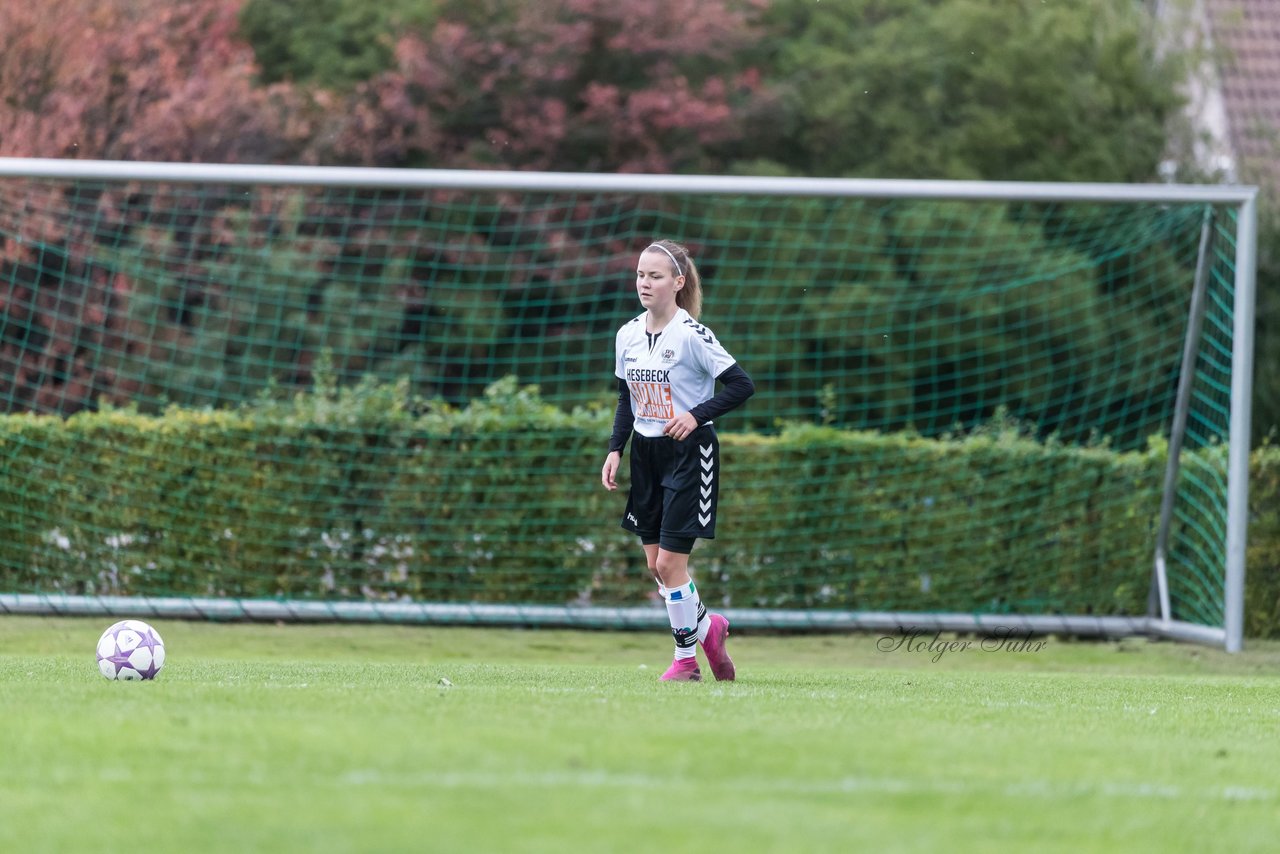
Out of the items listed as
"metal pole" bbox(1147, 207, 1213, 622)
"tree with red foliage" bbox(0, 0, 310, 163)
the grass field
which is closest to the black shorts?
the grass field

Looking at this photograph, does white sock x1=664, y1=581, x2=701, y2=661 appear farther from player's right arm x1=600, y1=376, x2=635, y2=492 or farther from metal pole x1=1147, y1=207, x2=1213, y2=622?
metal pole x1=1147, y1=207, x2=1213, y2=622

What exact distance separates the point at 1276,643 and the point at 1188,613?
60 centimetres

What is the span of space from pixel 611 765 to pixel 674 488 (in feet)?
8.60

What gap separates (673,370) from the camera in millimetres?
6703

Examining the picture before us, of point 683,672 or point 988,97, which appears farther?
point 988,97

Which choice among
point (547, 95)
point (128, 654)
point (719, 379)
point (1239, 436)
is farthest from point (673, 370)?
point (547, 95)

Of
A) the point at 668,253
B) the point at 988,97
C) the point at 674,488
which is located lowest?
the point at 674,488

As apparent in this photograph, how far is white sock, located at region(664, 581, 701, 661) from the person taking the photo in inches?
261

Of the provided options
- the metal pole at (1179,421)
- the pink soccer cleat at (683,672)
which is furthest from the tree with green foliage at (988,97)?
the pink soccer cleat at (683,672)

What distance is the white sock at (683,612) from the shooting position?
21.7 feet

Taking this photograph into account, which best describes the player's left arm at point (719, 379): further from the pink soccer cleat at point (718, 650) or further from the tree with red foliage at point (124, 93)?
the tree with red foliage at point (124, 93)

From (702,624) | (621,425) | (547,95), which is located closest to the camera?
(702,624)

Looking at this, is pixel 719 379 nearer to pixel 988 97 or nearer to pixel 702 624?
pixel 702 624

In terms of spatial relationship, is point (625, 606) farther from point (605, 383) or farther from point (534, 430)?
point (605, 383)
